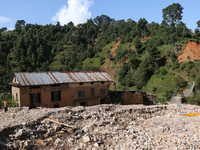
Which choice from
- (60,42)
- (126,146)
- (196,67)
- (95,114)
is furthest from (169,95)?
(60,42)

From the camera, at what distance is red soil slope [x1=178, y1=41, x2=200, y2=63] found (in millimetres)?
39688

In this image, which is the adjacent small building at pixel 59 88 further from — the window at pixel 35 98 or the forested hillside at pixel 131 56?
the forested hillside at pixel 131 56

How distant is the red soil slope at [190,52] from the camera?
130 ft

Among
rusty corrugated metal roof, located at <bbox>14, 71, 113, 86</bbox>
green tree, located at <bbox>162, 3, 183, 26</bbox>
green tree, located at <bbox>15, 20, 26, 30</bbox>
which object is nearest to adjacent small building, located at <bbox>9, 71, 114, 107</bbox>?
rusty corrugated metal roof, located at <bbox>14, 71, 113, 86</bbox>

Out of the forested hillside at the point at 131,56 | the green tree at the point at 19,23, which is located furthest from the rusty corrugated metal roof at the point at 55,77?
the green tree at the point at 19,23

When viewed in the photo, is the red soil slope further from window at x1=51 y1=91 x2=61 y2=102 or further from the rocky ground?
window at x1=51 y1=91 x2=61 y2=102

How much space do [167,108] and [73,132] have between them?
1306cm

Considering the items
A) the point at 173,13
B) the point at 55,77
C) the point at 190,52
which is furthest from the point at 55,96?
the point at 173,13

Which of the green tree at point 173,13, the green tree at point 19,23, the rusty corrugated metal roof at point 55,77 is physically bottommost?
the rusty corrugated metal roof at point 55,77

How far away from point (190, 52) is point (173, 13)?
21.0 metres

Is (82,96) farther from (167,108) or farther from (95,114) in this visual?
(167,108)

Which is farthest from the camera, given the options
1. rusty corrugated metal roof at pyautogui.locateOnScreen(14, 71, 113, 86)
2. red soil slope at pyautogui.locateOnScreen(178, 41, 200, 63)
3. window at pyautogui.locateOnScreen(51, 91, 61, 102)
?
red soil slope at pyautogui.locateOnScreen(178, 41, 200, 63)

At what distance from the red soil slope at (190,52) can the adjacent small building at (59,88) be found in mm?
26948

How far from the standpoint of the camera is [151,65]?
138 ft
